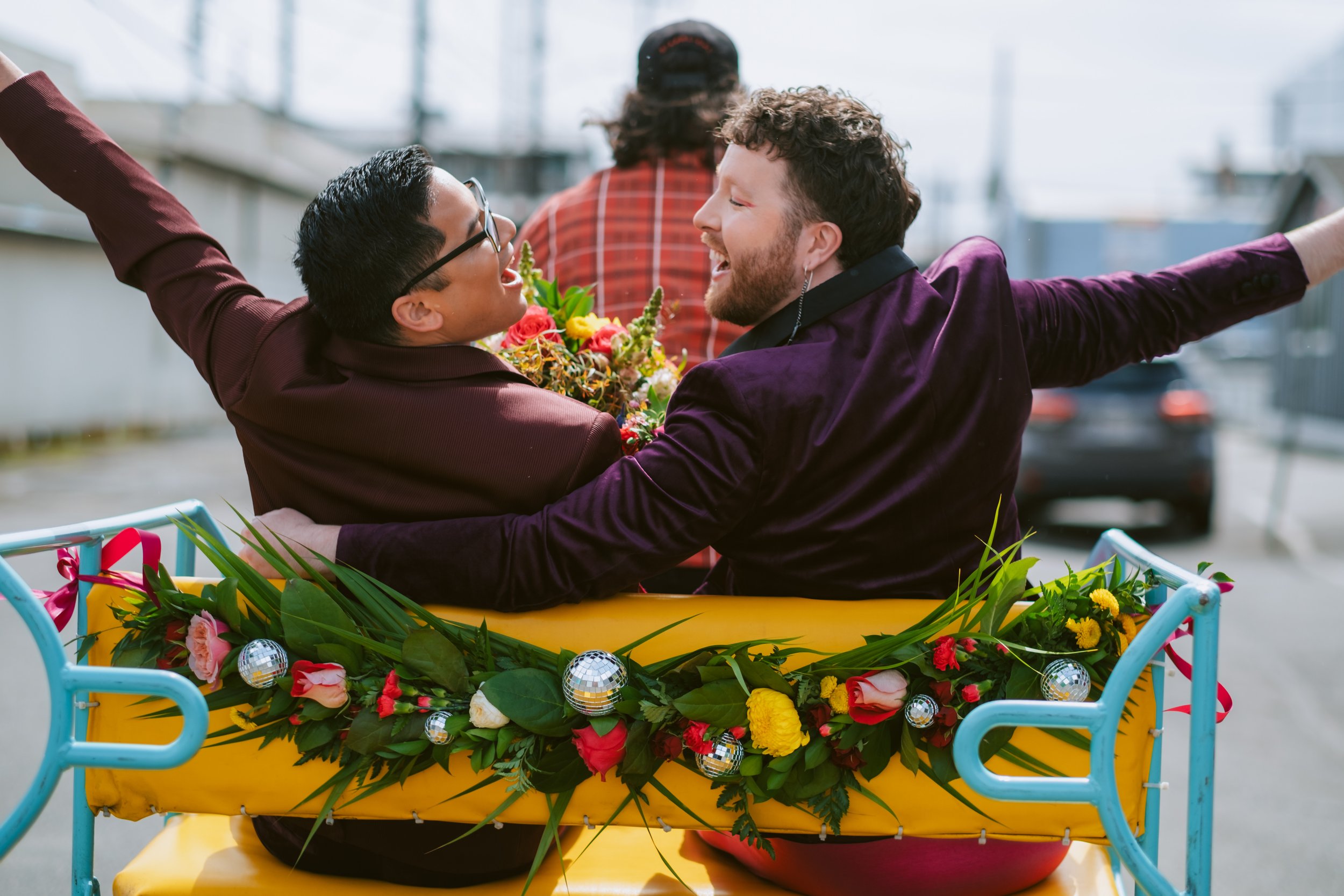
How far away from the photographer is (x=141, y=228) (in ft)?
6.46

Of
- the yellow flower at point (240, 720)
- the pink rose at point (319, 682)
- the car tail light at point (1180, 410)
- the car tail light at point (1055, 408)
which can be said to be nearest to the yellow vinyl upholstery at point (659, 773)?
the yellow flower at point (240, 720)

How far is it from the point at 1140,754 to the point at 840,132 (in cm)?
117

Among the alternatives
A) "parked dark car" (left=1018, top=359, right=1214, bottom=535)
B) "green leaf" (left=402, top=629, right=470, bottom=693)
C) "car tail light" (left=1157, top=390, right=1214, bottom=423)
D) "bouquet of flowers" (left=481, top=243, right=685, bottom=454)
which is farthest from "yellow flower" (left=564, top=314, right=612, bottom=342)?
"car tail light" (left=1157, top=390, right=1214, bottom=423)

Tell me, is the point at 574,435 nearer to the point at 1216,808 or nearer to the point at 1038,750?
the point at 1038,750

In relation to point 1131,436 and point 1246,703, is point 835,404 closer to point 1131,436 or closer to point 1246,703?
point 1246,703

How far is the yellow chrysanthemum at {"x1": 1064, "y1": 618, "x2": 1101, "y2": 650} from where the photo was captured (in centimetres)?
162

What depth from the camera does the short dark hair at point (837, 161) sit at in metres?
1.98

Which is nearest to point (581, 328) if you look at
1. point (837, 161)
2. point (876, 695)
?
point (837, 161)

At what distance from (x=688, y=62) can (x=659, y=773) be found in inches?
81.2

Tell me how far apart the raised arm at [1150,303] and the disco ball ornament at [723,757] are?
977 mm

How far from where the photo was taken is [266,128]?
892 inches

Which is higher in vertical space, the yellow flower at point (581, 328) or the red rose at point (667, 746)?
the yellow flower at point (581, 328)

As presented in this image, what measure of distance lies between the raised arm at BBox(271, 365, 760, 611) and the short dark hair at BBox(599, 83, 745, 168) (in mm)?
1414

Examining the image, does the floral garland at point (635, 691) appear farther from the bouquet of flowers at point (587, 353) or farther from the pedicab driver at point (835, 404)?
the bouquet of flowers at point (587, 353)
